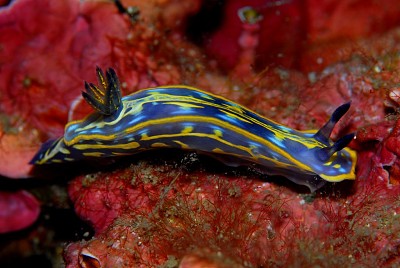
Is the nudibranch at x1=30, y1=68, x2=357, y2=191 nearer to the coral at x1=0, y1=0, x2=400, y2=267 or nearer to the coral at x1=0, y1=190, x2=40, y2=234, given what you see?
the coral at x1=0, y1=0, x2=400, y2=267

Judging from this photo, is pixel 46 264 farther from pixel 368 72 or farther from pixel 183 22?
pixel 368 72

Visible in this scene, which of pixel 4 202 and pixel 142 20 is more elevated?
pixel 142 20


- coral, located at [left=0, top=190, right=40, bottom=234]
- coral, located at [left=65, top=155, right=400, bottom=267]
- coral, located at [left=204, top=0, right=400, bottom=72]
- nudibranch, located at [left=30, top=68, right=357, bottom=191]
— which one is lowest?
coral, located at [left=0, top=190, right=40, bottom=234]

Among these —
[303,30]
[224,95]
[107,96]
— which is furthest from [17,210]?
[303,30]

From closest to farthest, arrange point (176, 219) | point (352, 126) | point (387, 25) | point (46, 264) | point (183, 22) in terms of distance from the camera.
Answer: point (176, 219)
point (352, 126)
point (183, 22)
point (387, 25)
point (46, 264)

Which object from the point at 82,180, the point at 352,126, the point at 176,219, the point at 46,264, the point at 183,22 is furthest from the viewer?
the point at 46,264

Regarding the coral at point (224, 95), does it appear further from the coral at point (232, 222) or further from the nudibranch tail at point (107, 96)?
the nudibranch tail at point (107, 96)

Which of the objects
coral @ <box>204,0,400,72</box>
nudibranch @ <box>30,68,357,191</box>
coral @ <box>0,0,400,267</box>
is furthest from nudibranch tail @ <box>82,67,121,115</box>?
coral @ <box>204,0,400,72</box>

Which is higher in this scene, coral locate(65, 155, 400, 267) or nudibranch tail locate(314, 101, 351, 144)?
nudibranch tail locate(314, 101, 351, 144)

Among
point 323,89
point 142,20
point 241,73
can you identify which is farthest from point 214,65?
point 323,89
